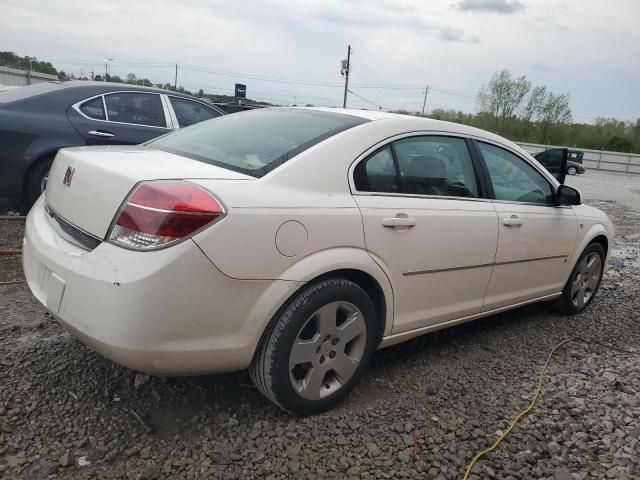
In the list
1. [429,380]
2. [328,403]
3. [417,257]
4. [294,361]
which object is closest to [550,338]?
[429,380]

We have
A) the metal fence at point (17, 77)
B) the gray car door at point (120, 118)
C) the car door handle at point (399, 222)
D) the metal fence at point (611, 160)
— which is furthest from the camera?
the metal fence at point (611, 160)

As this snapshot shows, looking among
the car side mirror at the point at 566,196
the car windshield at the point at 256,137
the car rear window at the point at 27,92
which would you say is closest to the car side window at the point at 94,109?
the car rear window at the point at 27,92

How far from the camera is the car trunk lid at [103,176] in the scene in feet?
7.14

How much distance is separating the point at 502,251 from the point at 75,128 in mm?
4369

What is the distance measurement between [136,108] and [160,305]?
4604mm

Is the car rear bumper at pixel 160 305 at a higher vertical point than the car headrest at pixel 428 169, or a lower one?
lower

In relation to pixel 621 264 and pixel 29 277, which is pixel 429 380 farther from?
pixel 621 264

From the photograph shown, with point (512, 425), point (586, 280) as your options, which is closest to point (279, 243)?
point (512, 425)

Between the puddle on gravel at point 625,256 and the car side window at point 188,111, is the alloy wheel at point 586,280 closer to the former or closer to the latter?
the puddle on gravel at point 625,256

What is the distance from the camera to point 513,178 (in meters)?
3.73

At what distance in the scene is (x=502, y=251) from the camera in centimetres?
341

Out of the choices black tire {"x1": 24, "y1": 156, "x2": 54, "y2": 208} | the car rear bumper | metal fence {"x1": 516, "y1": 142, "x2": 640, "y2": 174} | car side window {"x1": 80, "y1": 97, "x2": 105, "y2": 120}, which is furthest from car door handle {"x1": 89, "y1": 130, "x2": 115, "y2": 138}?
metal fence {"x1": 516, "y1": 142, "x2": 640, "y2": 174}

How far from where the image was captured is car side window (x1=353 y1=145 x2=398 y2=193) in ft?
8.79

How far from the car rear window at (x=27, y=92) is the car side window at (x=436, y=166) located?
4254mm
